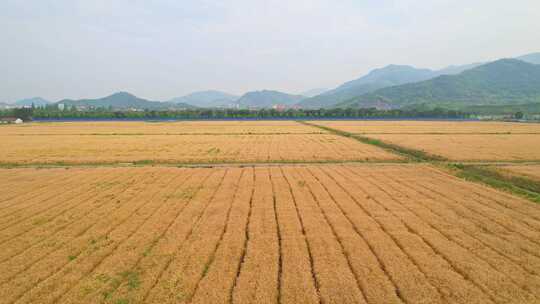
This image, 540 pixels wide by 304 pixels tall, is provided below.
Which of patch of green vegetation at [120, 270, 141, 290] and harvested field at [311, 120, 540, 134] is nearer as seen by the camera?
patch of green vegetation at [120, 270, 141, 290]

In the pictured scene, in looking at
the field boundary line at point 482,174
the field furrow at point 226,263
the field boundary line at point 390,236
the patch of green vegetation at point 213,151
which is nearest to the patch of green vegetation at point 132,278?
the field furrow at point 226,263

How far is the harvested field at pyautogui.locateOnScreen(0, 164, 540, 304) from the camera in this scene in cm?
706

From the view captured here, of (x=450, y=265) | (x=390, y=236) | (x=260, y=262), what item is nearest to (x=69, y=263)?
(x=260, y=262)

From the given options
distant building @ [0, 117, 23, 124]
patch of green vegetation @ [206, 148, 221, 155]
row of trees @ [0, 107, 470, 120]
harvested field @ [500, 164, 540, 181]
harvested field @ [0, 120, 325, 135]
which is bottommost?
harvested field @ [500, 164, 540, 181]

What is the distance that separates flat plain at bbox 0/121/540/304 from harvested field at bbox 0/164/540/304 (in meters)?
0.05

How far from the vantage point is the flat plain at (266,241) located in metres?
7.09

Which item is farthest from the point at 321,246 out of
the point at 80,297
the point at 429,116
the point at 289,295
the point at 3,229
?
the point at 429,116

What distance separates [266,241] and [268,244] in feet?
0.76

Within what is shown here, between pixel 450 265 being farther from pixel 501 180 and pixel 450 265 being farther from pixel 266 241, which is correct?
pixel 501 180

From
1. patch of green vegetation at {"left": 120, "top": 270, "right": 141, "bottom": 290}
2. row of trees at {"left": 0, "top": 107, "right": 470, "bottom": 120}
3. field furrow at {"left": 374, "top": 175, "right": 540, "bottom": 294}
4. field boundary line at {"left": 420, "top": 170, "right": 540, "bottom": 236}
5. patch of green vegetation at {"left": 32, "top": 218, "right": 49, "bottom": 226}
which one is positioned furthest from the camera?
row of trees at {"left": 0, "top": 107, "right": 470, "bottom": 120}

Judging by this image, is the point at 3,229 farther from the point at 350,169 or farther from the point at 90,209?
the point at 350,169

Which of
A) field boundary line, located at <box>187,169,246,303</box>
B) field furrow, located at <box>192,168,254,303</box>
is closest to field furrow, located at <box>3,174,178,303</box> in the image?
field boundary line, located at <box>187,169,246,303</box>

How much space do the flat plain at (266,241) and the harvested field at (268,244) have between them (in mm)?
49

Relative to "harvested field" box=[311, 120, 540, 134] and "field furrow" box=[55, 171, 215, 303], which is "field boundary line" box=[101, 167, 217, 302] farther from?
"harvested field" box=[311, 120, 540, 134]
